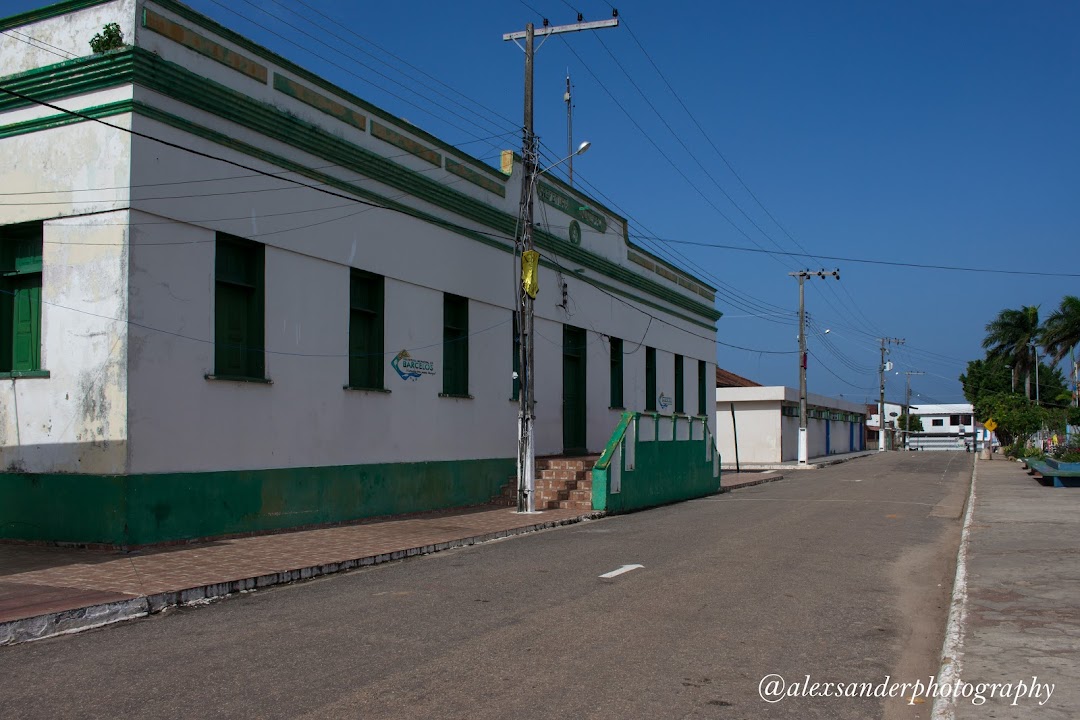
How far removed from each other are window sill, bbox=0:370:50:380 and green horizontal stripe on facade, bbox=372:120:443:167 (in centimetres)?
704

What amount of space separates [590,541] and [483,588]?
14.5ft

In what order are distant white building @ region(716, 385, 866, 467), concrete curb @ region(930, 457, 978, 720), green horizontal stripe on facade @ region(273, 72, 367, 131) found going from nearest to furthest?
concrete curb @ region(930, 457, 978, 720)
green horizontal stripe on facade @ region(273, 72, 367, 131)
distant white building @ region(716, 385, 866, 467)

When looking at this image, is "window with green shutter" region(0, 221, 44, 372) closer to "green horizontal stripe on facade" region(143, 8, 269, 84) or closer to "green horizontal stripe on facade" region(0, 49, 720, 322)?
"green horizontal stripe on facade" region(0, 49, 720, 322)

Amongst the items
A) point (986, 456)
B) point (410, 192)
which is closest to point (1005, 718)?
point (410, 192)

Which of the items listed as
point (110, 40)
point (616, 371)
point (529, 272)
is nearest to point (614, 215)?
point (616, 371)

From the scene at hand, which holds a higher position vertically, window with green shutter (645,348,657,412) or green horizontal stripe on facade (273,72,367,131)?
green horizontal stripe on facade (273,72,367,131)

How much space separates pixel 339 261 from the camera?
15734 millimetres

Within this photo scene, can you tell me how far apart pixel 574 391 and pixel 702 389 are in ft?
38.0

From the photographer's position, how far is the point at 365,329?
54.8 ft

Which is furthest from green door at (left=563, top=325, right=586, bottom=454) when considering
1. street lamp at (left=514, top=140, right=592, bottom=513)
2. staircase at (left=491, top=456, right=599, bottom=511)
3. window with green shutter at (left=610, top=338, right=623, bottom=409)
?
street lamp at (left=514, top=140, right=592, bottom=513)

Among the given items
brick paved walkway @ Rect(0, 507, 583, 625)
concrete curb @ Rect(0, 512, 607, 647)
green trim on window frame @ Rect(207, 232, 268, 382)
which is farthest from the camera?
green trim on window frame @ Rect(207, 232, 268, 382)

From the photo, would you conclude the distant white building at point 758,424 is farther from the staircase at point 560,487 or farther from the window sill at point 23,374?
the window sill at point 23,374

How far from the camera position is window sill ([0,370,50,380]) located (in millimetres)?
12281

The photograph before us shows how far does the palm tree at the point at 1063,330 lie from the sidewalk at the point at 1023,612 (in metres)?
52.8
